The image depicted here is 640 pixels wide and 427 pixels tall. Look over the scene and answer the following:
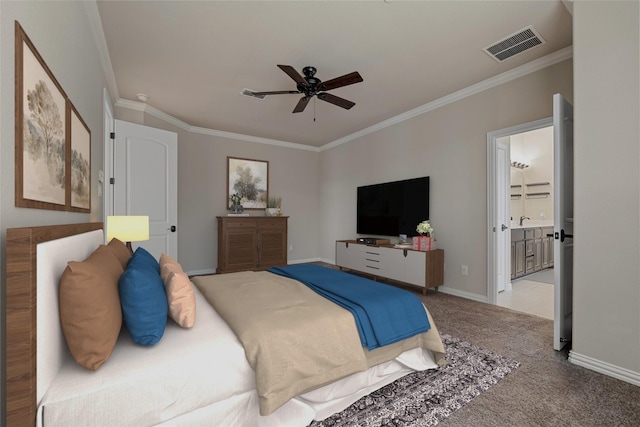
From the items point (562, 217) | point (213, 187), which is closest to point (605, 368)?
point (562, 217)

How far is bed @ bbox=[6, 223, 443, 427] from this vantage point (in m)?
0.87

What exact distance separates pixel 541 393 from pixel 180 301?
84.3 inches

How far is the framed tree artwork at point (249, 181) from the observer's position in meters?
5.55

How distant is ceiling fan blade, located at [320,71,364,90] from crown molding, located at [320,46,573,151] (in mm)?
1850

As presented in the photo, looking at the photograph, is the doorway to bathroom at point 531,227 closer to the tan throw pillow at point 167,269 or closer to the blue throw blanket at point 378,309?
the blue throw blanket at point 378,309

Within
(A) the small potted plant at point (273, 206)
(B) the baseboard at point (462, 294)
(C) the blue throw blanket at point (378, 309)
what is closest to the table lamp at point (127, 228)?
(C) the blue throw blanket at point (378, 309)

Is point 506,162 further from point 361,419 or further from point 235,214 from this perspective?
point 235,214

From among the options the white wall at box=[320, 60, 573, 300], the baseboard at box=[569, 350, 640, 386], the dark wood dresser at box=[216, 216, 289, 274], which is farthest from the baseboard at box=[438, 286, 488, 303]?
the dark wood dresser at box=[216, 216, 289, 274]

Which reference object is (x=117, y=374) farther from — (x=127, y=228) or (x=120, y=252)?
(x=127, y=228)

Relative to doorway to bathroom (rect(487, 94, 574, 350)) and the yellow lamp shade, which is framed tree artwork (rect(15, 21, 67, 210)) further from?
doorway to bathroom (rect(487, 94, 574, 350))

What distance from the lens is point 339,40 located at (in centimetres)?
265

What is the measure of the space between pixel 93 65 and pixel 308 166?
14.3 ft

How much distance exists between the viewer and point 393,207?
470 centimetres

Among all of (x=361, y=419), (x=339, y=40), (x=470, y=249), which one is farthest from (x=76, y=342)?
(x=470, y=249)
